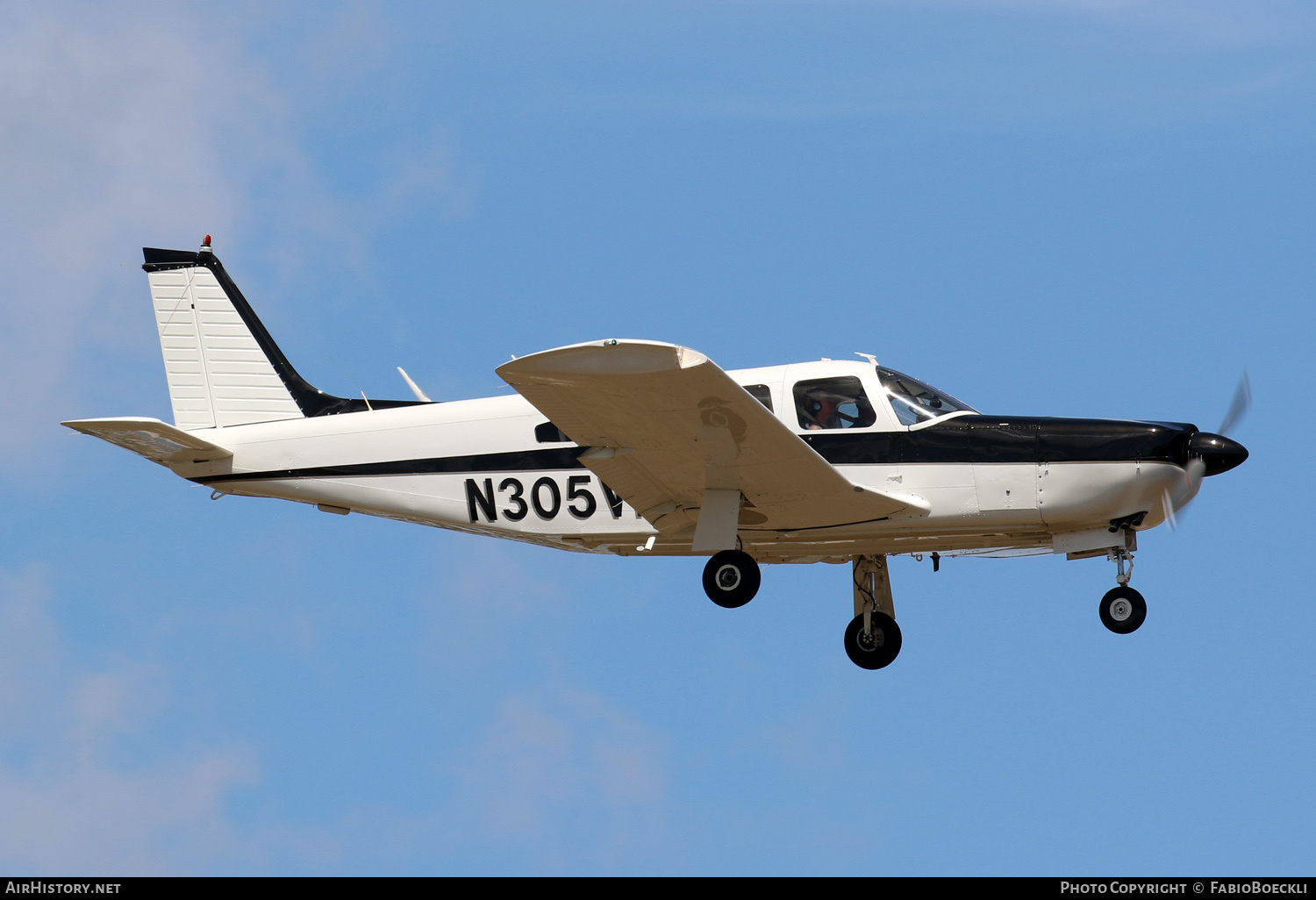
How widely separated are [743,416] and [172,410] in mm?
7719

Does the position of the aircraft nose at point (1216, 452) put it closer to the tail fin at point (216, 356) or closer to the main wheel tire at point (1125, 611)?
the main wheel tire at point (1125, 611)

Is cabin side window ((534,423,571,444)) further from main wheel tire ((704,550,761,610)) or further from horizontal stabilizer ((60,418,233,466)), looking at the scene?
horizontal stabilizer ((60,418,233,466))

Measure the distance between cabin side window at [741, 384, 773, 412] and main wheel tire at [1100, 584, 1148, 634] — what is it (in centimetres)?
381

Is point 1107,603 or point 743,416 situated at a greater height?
point 743,416

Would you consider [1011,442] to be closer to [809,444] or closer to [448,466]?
[809,444]

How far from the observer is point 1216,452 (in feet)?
47.6

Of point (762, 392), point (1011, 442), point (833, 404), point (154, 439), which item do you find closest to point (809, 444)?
point (833, 404)

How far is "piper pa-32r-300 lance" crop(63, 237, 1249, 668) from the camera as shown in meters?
13.9

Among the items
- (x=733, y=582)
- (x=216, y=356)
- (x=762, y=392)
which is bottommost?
(x=733, y=582)

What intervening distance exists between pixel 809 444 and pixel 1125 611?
3.44 m

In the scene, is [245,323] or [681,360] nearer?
[681,360]
